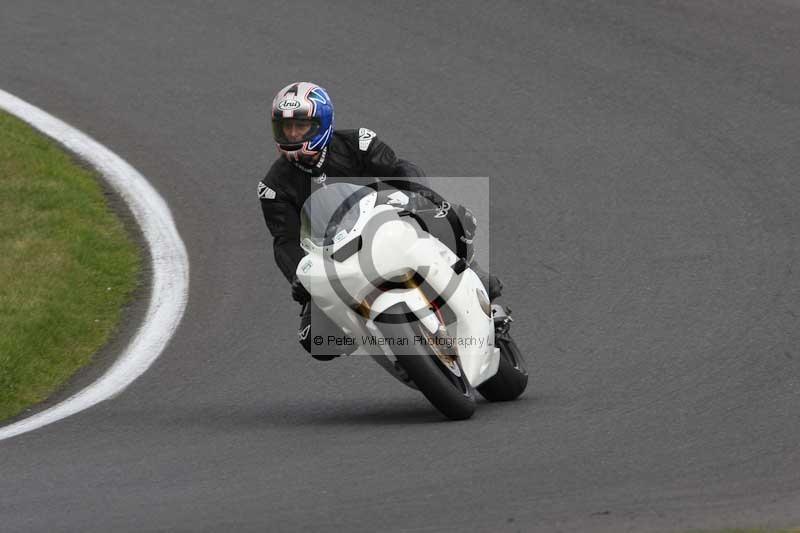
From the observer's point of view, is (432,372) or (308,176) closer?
(432,372)

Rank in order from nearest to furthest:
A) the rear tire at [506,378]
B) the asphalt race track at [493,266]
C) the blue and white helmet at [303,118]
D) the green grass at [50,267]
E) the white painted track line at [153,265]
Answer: the asphalt race track at [493,266] < the blue and white helmet at [303,118] < the rear tire at [506,378] < the white painted track line at [153,265] < the green grass at [50,267]

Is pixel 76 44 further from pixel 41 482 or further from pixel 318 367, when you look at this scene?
pixel 41 482

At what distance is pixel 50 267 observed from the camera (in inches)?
407

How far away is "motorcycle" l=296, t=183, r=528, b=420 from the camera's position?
23.0ft

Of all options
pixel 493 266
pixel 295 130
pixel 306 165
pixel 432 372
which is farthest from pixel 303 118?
pixel 493 266

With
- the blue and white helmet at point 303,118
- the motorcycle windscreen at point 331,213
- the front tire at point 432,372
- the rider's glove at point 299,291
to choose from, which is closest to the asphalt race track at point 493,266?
the front tire at point 432,372

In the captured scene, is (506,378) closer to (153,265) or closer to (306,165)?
(306,165)

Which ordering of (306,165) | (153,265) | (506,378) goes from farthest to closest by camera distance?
(153,265)
(306,165)
(506,378)

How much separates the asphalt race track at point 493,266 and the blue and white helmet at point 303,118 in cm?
150

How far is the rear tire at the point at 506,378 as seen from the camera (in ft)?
25.6

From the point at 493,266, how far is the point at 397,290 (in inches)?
132

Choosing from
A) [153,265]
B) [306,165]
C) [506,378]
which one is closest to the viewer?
[506,378]

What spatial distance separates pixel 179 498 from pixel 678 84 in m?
8.16

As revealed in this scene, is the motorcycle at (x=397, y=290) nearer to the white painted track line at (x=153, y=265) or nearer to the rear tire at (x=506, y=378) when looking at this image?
A: the rear tire at (x=506, y=378)
